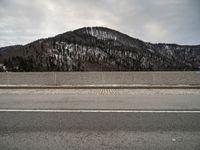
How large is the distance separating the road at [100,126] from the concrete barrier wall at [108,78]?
26.2 feet

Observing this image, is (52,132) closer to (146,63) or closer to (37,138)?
(37,138)

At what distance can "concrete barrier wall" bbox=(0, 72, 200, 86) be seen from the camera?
17.3m

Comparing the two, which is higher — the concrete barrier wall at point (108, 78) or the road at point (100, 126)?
the concrete barrier wall at point (108, 78)

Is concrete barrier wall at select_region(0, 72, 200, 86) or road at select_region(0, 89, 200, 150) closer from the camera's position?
road at select_region(0, 89, 200, 150)

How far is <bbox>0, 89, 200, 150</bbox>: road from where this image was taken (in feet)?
17.1

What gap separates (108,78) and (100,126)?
36.2ft

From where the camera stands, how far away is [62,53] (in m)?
167

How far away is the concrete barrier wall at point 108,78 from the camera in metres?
17.3

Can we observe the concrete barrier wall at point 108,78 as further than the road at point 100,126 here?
Yes

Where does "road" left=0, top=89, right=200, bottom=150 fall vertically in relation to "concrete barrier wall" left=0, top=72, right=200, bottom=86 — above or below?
below

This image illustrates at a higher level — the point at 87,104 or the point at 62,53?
the point at 62,53

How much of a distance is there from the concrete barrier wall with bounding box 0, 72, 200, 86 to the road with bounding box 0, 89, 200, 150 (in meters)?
7.99

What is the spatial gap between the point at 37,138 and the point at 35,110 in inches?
113

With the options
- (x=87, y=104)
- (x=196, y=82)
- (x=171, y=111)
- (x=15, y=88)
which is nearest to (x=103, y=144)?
(x=171, y=111)
